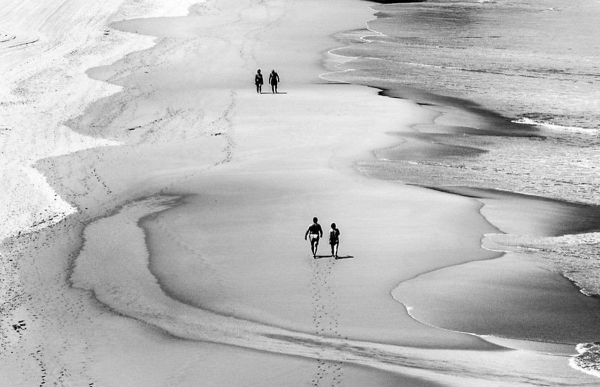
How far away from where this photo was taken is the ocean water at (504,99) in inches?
1250

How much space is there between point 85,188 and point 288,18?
1781 inches

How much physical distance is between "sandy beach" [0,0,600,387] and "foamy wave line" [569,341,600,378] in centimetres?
23

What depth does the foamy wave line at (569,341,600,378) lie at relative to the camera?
19359 mm

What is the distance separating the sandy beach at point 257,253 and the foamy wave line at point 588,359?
226 millimetres

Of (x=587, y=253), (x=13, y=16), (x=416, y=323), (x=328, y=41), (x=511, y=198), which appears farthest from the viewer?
(x=13, y=16)

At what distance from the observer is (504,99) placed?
1864 inches

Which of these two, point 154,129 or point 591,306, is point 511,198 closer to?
point 591,306

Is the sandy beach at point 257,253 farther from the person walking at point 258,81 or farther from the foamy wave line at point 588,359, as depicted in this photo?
the person walking at point 258,81

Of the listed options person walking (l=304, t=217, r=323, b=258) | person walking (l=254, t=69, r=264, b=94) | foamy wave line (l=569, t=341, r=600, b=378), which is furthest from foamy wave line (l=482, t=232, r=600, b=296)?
person walking (l=254, t=69, r=264, b=94)

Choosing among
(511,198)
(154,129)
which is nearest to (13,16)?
(154,129)

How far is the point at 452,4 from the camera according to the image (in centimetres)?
9069

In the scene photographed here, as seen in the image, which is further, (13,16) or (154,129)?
(13,16)

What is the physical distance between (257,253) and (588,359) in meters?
9.63

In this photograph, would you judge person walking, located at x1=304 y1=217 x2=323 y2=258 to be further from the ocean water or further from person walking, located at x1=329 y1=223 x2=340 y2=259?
the ocean water
